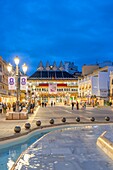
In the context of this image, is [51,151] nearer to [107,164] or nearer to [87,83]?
[107,164]

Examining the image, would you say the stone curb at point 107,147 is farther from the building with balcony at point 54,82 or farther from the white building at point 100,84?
the building with balcony at point 54,82

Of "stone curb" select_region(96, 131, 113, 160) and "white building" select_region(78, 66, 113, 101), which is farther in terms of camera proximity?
"white building" select_region(78, 66, 113, 101)

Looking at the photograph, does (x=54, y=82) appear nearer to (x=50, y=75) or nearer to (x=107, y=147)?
(x=50, y=75)

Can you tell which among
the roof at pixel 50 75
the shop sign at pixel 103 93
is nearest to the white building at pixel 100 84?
the shop sign at pixel 103 93

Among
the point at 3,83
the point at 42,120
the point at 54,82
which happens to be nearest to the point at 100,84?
the point at 3,83

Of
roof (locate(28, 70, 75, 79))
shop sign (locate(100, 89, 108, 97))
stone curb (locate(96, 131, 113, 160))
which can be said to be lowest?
stone curb (locate(96, 131, 113, 160))

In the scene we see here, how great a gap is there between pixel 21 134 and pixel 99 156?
22.2ft

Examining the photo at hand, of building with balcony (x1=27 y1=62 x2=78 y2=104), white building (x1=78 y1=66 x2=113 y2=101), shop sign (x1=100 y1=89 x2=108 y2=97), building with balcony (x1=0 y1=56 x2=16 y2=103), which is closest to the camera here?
building with balcony (x1=0 y1=56 x2=16 y2=103)

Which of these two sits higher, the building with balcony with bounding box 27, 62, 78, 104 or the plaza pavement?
the building with balcony with bounding box 27, 62, 78, 104

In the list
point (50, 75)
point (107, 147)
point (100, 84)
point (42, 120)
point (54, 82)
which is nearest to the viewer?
point (107, 147)

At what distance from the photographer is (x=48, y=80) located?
527 feet

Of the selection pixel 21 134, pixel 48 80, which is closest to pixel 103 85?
pixel 48 80

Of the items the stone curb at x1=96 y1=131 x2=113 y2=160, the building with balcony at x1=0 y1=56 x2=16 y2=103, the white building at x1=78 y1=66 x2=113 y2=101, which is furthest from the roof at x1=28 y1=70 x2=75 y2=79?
the stone curb at x1=96 y1=131 x2=113 y2=160

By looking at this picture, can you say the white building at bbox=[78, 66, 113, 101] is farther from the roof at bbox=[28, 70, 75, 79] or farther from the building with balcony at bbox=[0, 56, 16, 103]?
the roof at bbox=[28, 70, 75, 79]
